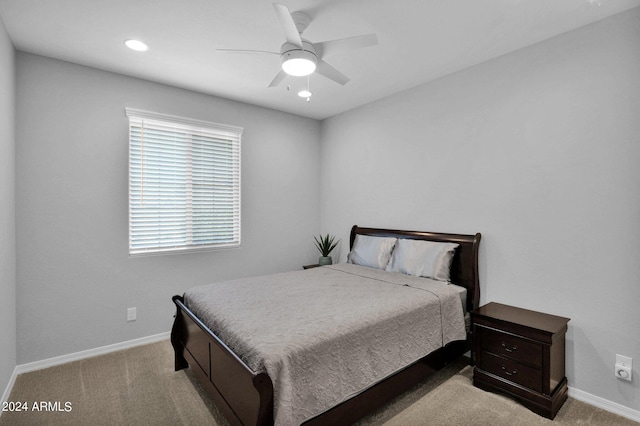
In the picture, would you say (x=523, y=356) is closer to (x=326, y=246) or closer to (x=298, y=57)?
(x=298, y=57)

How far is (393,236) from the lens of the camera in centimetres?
365

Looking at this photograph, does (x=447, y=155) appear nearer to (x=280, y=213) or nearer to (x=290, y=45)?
(x=290, y=45)

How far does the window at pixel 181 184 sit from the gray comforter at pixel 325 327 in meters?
1.11

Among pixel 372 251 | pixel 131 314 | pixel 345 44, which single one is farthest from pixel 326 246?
pixel 345 44

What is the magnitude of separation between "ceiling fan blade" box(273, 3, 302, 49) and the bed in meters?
→ 1.75

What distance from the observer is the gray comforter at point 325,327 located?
1624 mm

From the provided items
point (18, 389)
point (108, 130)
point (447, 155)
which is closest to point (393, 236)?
point (447, 155)

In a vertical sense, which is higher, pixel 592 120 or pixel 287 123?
pixel 287 123

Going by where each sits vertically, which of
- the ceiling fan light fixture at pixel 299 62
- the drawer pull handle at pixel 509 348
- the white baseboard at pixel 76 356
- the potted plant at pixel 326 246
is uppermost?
the ceiling fan light fixture at pixel 299 62

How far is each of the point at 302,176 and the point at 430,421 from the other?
132 inches

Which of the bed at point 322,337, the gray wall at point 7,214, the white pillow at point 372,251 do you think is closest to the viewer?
the bed at point 322,337

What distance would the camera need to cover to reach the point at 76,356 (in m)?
2.93

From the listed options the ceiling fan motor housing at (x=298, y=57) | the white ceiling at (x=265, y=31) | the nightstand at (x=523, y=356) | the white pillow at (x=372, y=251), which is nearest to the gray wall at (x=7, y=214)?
the white ceiling at (x=265, y=31)

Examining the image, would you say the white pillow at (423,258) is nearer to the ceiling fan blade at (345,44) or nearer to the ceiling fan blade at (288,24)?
the ceiling fan blade at (345,44)
